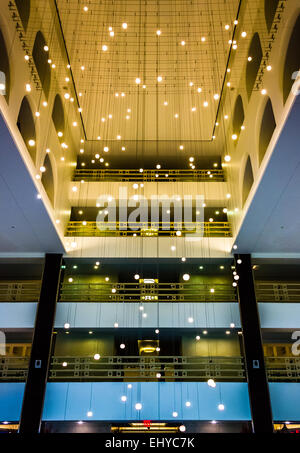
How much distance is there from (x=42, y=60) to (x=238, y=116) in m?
4.90

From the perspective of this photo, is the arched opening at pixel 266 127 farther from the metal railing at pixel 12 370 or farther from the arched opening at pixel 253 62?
the metal railing at pixel 12 370

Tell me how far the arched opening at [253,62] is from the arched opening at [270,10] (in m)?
0.62

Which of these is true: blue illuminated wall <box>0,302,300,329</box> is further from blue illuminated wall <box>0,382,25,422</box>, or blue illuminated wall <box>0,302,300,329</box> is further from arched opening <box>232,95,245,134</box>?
arched opening <box>232,95,245,134</box>

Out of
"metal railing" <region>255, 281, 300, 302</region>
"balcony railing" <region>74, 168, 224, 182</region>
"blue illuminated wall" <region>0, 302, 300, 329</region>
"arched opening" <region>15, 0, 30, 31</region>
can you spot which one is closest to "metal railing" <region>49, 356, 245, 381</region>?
"blue illuminated wall" <region>0, 302, 300, 329</region>

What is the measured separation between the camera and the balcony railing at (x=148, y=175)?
38.1 ft

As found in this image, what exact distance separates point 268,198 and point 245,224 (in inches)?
46.3

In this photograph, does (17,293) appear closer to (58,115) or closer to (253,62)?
(58,115)

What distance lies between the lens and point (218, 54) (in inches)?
317

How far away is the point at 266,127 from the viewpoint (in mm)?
7367

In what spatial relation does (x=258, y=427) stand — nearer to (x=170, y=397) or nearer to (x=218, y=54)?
(x=170, y=397)

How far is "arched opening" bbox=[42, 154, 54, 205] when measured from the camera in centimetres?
879

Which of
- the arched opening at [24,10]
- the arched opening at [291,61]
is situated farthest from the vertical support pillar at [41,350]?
the arched opening at [291,61]

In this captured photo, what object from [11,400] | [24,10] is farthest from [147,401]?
[24,10]

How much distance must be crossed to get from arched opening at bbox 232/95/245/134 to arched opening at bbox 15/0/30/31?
517 centimetres
